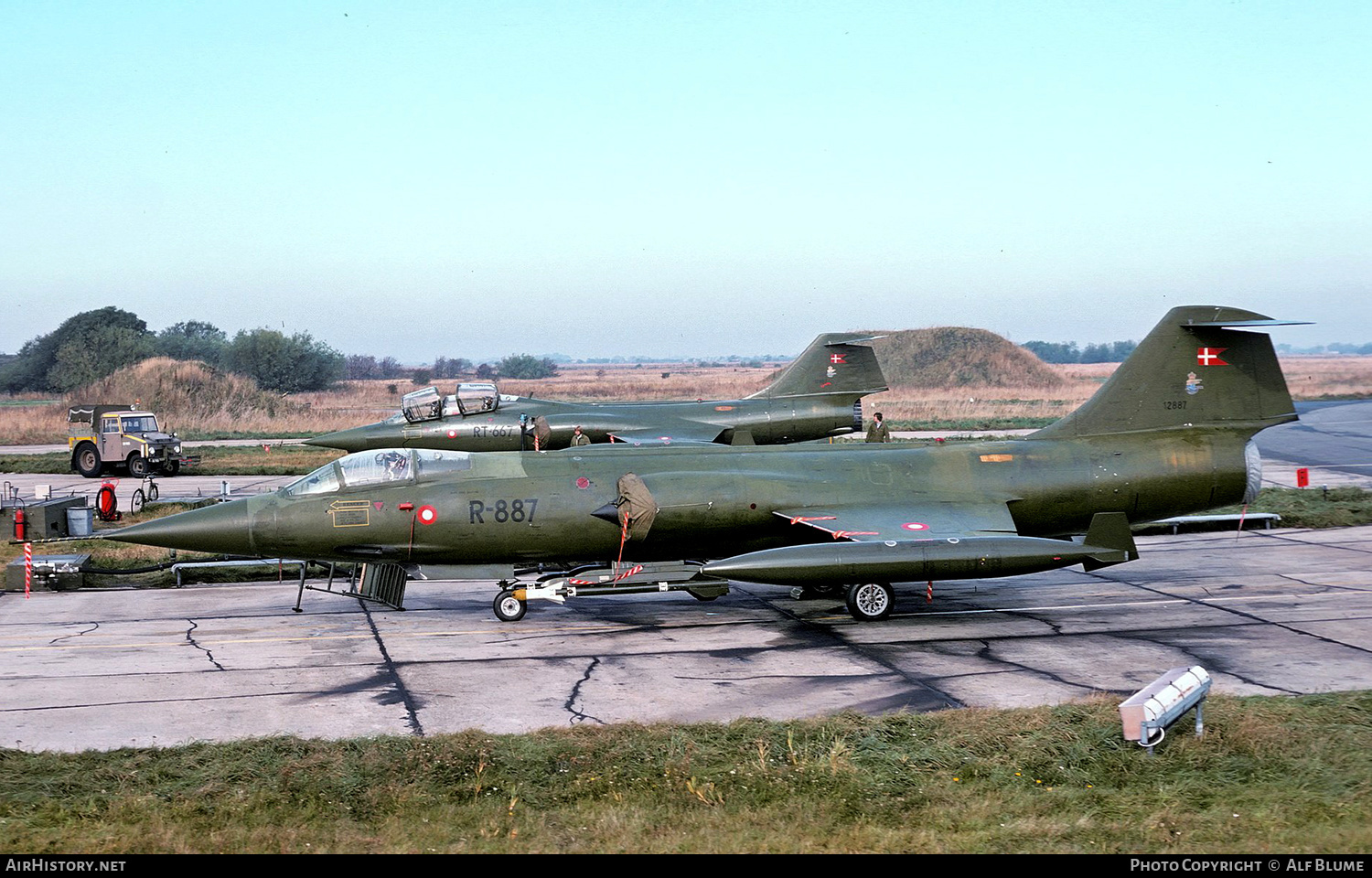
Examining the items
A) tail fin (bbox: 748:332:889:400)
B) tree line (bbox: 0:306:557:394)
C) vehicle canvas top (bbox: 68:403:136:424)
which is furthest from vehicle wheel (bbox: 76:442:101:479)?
tree line (bbox: 0:306:557:394)

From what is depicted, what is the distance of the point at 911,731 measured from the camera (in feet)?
33.1

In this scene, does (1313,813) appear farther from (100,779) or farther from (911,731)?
(100,779)

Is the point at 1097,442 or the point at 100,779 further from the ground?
the point at 1097,442

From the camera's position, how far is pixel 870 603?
1547 cm

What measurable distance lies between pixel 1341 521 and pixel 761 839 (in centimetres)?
1948

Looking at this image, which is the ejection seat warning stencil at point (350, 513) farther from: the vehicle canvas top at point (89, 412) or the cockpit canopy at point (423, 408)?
the vehicle canvas top at point (89, 412)

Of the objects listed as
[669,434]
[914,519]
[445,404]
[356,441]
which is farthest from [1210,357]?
[356,441]

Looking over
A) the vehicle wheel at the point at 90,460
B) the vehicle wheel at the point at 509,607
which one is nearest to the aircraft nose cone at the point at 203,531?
the vehicle wheel at the point at 509,607

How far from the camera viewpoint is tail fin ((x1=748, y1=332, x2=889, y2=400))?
29094 mm

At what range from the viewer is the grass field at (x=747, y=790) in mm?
7773
